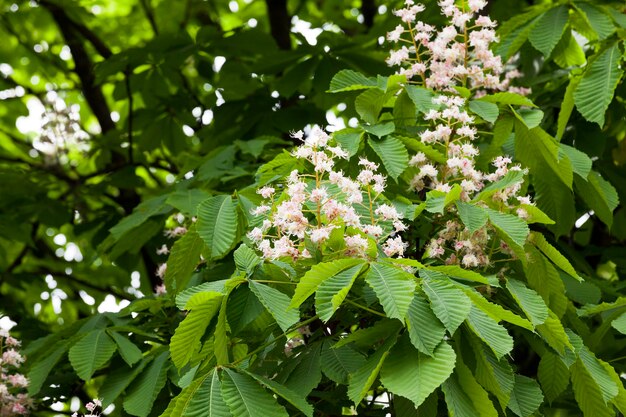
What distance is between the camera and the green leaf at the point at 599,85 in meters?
3.25

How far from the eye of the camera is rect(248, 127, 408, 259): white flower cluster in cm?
237

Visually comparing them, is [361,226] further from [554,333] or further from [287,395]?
[554,333]

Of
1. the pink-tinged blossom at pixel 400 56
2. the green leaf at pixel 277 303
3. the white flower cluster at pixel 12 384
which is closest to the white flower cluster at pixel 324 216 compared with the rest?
the green leaf at pixel 277 303

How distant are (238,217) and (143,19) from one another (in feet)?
14.9

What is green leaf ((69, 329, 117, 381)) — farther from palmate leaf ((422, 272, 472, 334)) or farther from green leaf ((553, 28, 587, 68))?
green leaf ((553, 28, 587, 68))

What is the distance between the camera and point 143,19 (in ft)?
23.3

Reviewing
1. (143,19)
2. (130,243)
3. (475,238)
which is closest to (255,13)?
(143,19)

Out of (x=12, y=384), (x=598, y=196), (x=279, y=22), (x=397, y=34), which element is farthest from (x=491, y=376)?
(x=279, y=22)

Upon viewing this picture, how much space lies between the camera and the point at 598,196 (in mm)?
3324

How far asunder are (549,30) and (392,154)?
116 cm

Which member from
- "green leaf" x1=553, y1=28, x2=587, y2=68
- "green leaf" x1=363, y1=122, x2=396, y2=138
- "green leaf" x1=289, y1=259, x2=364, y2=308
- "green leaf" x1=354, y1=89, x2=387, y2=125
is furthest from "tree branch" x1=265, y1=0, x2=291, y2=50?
"green leaf" x1=289, y1=259, x2=364, y2=308

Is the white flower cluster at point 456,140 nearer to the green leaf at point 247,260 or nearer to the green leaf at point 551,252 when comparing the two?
the green leaf at point 551,252

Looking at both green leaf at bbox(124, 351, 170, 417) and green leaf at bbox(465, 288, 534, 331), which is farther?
green leaf at bbox(124, 351, 170, 417)

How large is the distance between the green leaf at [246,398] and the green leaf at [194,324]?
119 millimetres
